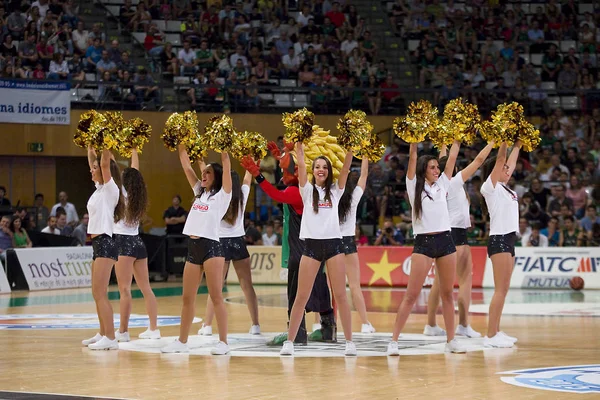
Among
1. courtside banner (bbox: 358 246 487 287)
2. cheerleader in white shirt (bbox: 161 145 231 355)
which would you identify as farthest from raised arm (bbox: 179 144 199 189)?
courtside banner (bbox: 358 246 487 287)

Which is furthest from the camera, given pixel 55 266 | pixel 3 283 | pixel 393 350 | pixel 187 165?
pixel 55 266

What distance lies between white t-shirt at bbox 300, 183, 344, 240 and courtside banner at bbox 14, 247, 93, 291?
11136mm

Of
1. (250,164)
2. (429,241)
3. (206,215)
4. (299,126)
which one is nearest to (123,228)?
(206,215)

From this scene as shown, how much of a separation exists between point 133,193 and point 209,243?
1.42 m

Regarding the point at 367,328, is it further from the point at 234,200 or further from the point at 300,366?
the point at 300,366

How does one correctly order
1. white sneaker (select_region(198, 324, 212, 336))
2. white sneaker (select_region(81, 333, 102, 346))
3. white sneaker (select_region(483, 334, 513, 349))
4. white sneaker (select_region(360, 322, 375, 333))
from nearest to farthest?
1. white sneaker (select_region(483, 334, 513, 349))
2. white sneaker (select_region(81, 333, 102, 346))
3. white sneaker (select_region(198, 324, 212, 336))
4. white sneaker (select_region(360, 322, 375, 333))

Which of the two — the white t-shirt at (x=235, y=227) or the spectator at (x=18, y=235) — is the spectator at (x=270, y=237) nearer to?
the spectator at (x=18, y=235)

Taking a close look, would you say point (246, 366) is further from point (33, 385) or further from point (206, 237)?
point (33, 385)

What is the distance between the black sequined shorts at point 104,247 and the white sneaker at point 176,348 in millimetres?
1048

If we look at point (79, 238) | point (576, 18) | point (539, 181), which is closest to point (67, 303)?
point (79, 238)

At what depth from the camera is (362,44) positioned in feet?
86.1

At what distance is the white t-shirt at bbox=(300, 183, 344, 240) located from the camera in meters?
9.54

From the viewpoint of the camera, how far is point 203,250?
31.5ft

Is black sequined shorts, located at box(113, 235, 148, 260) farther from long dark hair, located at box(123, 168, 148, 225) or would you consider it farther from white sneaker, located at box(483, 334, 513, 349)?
white sneaker, located at box(483, 334, 513, 349)
